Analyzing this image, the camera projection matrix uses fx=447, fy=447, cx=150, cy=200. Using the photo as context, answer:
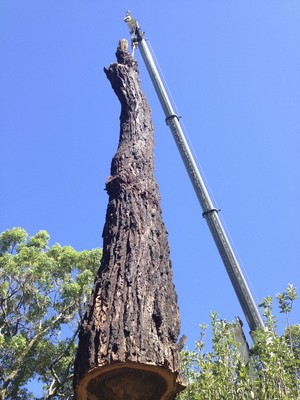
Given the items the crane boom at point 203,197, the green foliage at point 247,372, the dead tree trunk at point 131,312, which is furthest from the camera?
the crane boom at point 203,197

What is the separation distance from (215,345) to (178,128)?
725 cm

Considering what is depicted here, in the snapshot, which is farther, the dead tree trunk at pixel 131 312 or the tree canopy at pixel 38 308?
the tree canopy at pixel 38 308

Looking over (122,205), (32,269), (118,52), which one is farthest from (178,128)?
(122,205)

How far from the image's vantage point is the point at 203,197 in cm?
961

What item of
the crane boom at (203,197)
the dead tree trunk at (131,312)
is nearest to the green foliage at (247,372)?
the dead tree trunk at (131,312)

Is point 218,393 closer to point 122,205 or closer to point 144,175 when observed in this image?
point 122,205

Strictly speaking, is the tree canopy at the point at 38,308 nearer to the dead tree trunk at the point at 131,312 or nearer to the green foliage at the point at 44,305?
the green foliage at the point at 44,305

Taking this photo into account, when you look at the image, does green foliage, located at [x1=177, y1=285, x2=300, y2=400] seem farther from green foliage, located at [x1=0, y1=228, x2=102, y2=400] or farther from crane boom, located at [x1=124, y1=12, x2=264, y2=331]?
green foliage, located at [x1=0, y1=228, x2=102, y2=400]

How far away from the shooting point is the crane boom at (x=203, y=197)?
8166 mm

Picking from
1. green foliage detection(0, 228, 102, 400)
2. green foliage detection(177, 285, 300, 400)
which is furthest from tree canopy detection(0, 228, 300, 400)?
green foliage detection(177, 285, 300, 400)

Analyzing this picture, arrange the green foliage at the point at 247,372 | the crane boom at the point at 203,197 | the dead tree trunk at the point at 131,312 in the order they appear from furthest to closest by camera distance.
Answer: the crane boom at the point at 203,197
the green foliage at the point at 247,372
the dead tree trunk at the point at 131,312

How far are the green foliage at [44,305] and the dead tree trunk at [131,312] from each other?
7.83m

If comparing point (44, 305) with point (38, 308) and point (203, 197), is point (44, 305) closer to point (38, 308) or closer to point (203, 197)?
point (38, 308)

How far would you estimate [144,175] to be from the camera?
4750mm
